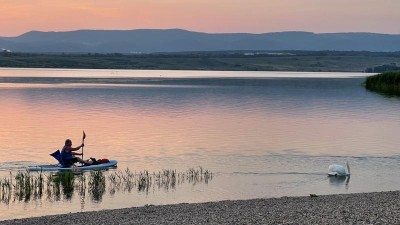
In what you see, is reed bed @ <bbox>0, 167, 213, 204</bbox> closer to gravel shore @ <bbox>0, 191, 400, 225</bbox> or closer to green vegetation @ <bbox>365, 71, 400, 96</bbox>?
gravel shore @ <bbox>0, 191, 400, 225</bbox>

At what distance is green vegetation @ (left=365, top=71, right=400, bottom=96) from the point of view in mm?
90938

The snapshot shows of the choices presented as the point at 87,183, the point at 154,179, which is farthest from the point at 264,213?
the point at 87,183

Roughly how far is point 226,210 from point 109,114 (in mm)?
39831

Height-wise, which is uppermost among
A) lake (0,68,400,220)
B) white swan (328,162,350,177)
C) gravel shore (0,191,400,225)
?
gravel shore (0,191,400,225)

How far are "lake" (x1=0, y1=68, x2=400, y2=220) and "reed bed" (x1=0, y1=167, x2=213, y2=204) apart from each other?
249mm

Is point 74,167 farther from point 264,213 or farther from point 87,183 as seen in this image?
point 264,213

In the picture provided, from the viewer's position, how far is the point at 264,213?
18.9m

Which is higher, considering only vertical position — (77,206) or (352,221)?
(352,221)

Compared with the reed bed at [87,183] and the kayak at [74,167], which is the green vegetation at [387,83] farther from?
the reed bed at [87,183]

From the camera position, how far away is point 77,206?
23578mm

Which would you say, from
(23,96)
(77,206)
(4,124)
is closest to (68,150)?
(77,206)

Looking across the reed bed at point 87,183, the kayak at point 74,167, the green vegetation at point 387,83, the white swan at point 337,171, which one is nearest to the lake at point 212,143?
the reed bed at point 87,183

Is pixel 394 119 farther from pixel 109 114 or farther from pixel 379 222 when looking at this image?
pixel 379 222

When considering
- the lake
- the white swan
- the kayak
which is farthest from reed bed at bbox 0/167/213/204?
the white swan
